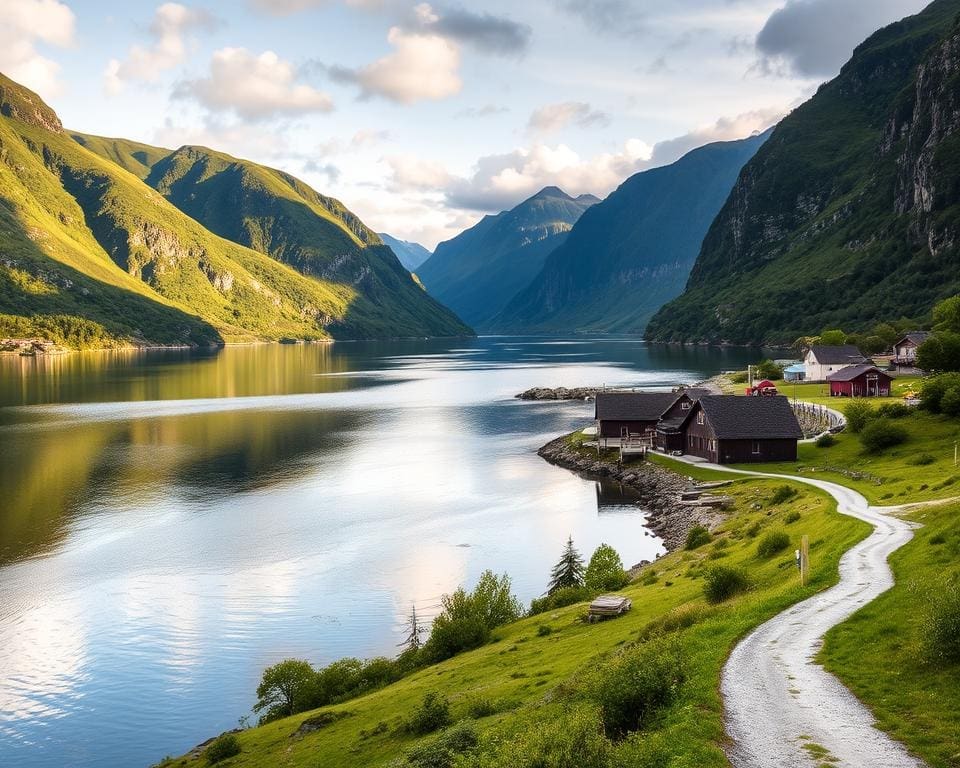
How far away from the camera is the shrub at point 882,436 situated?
75438 mm

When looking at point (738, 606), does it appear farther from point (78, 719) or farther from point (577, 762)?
point (78, 719)

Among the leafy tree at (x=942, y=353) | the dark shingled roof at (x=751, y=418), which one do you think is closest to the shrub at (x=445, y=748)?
the dark shingled roof at (x=751, y=418)

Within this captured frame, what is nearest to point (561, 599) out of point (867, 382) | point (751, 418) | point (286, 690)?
point (286, 690)

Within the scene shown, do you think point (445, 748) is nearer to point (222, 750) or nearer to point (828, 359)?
point (222, 750)

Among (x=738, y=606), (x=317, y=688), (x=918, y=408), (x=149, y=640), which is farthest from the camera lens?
(x=918, y=408)

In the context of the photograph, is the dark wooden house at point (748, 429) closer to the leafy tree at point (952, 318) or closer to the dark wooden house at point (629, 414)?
the dark wooden house at point (629, 414)

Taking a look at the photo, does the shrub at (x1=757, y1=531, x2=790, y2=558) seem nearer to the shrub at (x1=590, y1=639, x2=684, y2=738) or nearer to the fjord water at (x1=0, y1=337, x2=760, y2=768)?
the fjord water at (x1=0, y1=337, x2=760, y2=768)

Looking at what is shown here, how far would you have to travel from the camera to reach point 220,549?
224 feet

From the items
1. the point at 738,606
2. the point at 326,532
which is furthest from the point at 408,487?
the point at 738,606

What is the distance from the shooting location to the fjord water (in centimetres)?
4259

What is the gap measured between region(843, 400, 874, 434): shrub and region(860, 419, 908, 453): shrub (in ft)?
24.8

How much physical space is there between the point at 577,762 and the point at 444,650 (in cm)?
2716

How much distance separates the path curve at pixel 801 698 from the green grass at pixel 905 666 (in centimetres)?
42

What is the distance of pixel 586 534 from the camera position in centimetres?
7200
